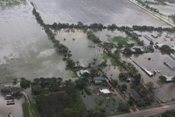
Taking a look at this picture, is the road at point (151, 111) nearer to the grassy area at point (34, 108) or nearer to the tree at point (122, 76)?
the tree at point (122, 76)

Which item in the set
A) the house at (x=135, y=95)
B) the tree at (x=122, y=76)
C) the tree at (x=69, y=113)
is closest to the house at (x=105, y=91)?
the house at (x=135, y=95)

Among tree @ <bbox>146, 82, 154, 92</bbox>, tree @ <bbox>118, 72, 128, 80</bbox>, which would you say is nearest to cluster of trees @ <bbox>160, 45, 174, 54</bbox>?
tree @ <bbox>146, 82, 154, 92</bbox>

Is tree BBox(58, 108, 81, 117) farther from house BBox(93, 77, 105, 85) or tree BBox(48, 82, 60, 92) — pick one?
house BBox(93, 77, 105, 85)

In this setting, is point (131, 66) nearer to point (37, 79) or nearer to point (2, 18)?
point (37, 79)

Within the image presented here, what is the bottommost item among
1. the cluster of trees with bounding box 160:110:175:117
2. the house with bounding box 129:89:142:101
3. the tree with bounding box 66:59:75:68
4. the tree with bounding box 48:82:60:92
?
the cluster of trees with bounding box 160:110:175:117

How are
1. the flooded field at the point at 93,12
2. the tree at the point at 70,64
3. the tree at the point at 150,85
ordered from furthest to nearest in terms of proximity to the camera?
1. the flooded field at the point at 93,12
2. the tree at the point at 70,64
3. the tree at the point at 150,85

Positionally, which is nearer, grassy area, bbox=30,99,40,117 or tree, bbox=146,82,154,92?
grassy area, bbox=30,99,40,117
